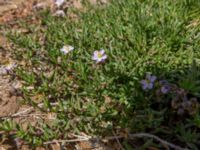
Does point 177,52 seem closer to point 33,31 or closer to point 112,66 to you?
point 112,66

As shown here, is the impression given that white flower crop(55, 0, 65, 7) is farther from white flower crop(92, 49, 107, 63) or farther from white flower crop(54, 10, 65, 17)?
white flower crop(92, 49, 107, 63)

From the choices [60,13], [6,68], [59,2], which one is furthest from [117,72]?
[59,2]

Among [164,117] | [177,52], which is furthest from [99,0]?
[164,117]

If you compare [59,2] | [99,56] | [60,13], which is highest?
[59,2]

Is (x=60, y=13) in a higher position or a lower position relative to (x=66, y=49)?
higher

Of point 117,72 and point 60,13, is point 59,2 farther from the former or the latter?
point 117,72

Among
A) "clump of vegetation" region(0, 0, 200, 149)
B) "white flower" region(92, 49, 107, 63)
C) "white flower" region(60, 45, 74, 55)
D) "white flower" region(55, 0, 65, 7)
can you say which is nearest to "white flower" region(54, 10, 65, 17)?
"white flower" region(55, 0, 65, 7)

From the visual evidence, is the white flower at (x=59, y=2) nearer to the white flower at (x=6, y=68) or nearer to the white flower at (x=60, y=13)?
the white flower at (x=60, y=13)

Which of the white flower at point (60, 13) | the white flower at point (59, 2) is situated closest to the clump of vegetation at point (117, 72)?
the white flower at point (60, 13)

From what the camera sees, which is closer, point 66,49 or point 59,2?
point 66,49
